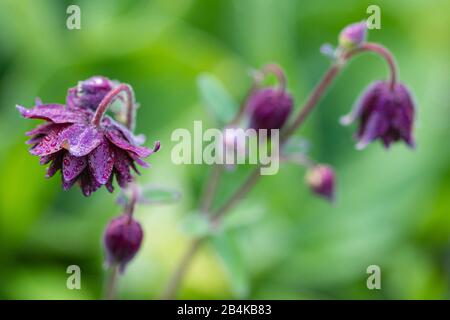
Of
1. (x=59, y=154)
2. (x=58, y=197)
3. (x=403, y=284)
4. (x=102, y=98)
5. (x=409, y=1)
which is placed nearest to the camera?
(x=59, y=154)

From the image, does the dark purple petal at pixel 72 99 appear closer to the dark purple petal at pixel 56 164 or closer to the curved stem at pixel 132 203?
the dark purple petal at pixel 56 164

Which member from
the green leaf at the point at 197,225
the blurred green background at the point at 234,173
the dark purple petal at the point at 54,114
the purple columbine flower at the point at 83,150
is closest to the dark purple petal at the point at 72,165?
the purple columbine flower at the point at 83,150

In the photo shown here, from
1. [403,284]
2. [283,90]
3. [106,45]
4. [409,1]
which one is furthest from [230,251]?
[409,1]

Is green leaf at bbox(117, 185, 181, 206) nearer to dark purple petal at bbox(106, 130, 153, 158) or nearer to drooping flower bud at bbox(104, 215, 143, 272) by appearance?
drooping flower bud at bbox(104, 215, 143, 272)

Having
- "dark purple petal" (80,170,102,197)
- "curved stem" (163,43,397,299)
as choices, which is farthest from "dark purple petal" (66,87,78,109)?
"curved stem" (163,43,397,299)
